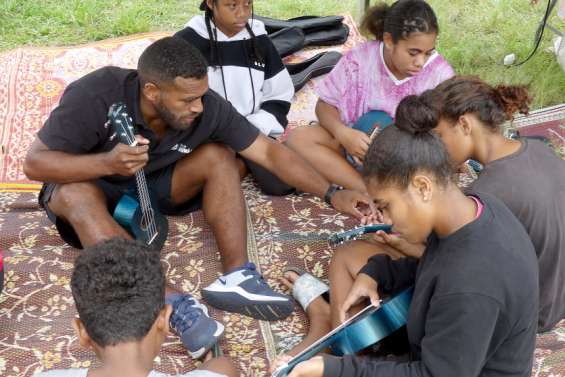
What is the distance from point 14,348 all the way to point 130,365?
0.95 meters

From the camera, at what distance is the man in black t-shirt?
2.35 meters

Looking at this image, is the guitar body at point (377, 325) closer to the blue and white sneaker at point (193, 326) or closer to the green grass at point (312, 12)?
the blue and white sneaker at point (193, 326)

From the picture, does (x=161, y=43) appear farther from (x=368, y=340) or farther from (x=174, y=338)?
(x=368, y=340)

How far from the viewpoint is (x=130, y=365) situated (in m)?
1.45

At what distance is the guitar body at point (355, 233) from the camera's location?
97.4 inches

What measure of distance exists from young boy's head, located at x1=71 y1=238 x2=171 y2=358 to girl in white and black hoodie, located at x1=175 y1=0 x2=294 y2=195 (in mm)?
1505

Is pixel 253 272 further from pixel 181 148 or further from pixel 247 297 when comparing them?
pixel 181 148

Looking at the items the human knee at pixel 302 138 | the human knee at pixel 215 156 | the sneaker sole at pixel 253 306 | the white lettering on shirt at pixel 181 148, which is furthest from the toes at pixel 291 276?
the human knee at pixel 302 138

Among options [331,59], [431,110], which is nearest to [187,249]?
[431,110]

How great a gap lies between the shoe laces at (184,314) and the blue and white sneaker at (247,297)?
127 millimetres

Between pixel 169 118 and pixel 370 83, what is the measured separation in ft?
3.19

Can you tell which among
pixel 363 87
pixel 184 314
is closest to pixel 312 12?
pixel 363 87

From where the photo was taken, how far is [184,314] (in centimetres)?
221

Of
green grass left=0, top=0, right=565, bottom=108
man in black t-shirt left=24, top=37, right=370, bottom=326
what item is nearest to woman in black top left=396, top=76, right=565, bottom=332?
man in black t-shirt left=24, top=37, right=370, bottom=326
